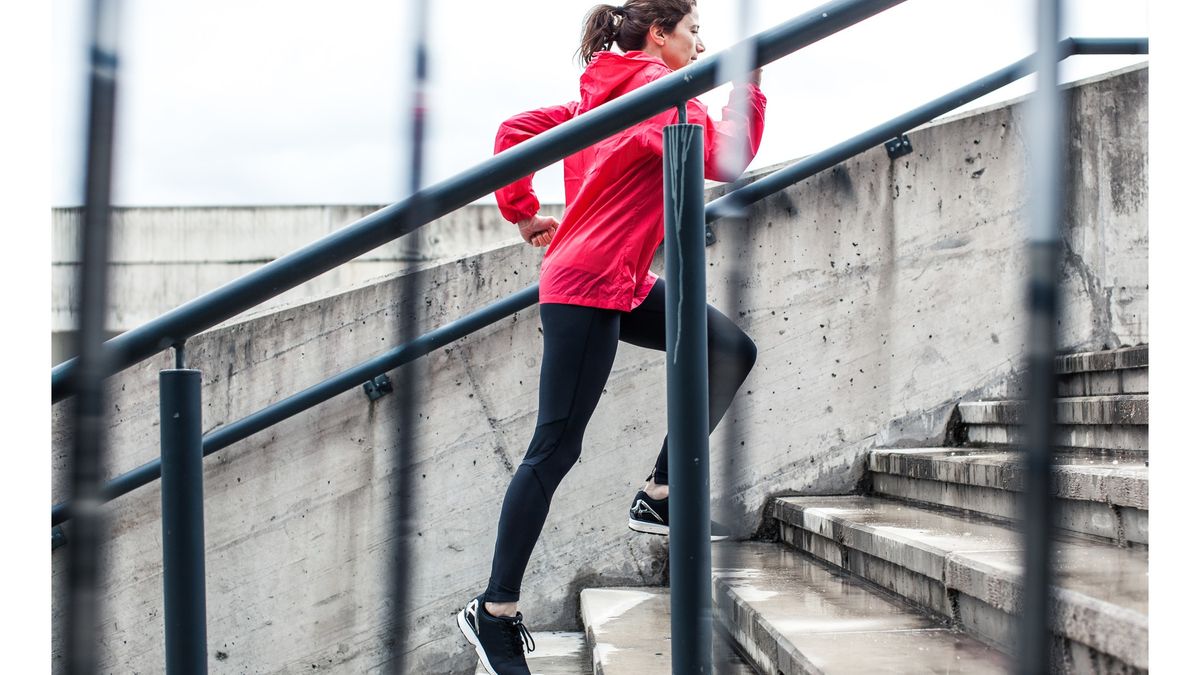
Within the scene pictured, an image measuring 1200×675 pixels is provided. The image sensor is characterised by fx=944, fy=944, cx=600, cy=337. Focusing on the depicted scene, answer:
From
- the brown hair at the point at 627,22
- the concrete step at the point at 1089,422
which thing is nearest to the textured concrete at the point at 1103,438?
the concrete step at the point at 1089,422

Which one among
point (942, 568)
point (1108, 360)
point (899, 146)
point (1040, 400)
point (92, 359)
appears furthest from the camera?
point (899, 146)

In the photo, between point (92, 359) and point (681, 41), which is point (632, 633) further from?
point (92, 359)

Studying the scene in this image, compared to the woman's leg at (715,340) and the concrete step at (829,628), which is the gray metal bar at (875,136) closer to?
the woman's leg at (715,340)

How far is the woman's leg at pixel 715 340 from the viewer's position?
67.2 inches

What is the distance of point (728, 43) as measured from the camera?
44.0 inches

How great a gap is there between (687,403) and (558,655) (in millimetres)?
1236

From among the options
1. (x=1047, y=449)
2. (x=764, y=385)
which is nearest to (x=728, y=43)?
(x=1047, y=449)

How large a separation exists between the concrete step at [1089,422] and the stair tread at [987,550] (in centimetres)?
20

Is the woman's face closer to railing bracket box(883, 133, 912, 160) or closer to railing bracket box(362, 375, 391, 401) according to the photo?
railing bracket box(883, 133, 912, 160)

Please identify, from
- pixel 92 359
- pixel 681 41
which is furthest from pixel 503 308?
pixel 92 359

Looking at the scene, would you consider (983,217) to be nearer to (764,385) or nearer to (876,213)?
(876,213)

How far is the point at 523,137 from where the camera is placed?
1793 millimetres

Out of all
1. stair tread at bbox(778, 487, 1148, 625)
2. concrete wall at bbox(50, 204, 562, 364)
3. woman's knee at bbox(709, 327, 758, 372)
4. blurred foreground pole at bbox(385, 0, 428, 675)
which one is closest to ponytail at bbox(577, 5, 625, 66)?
woman's knee at bbox(709, 327, 758, 372)
